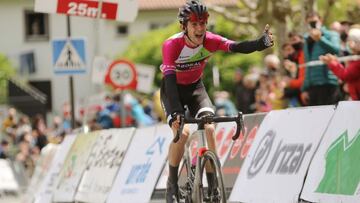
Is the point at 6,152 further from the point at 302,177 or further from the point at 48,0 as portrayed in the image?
the point at 302,177

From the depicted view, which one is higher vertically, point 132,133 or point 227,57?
point 132,133

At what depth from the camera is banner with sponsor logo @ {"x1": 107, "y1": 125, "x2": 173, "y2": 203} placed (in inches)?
619

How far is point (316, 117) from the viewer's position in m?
11.5

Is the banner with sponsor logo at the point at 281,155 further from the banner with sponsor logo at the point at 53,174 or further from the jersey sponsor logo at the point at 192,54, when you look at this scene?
the banner with sponsor logo at the point at 53,174

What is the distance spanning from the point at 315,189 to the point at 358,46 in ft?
10.5

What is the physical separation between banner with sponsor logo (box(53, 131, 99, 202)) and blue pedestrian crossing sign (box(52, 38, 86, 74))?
84.4 inches

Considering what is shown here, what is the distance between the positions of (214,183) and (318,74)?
5394 millimetres

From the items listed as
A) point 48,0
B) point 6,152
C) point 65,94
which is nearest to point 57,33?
point 65,94

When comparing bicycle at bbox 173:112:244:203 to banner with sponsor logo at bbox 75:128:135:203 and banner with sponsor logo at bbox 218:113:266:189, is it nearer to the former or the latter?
banner with sponsor logo at bbox 218:113:266:189

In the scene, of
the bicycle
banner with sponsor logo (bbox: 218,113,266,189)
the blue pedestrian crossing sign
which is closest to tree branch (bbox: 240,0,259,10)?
the blue pedestrian crossing sign

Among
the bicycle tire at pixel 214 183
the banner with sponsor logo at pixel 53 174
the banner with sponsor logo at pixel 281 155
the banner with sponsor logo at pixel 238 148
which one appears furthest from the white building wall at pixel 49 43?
the bicycle tire at pixel 214 183

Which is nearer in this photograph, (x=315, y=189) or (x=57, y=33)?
(x=315, y=189)

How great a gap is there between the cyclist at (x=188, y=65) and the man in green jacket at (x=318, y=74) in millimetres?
4229

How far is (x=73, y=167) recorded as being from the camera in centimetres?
1986
